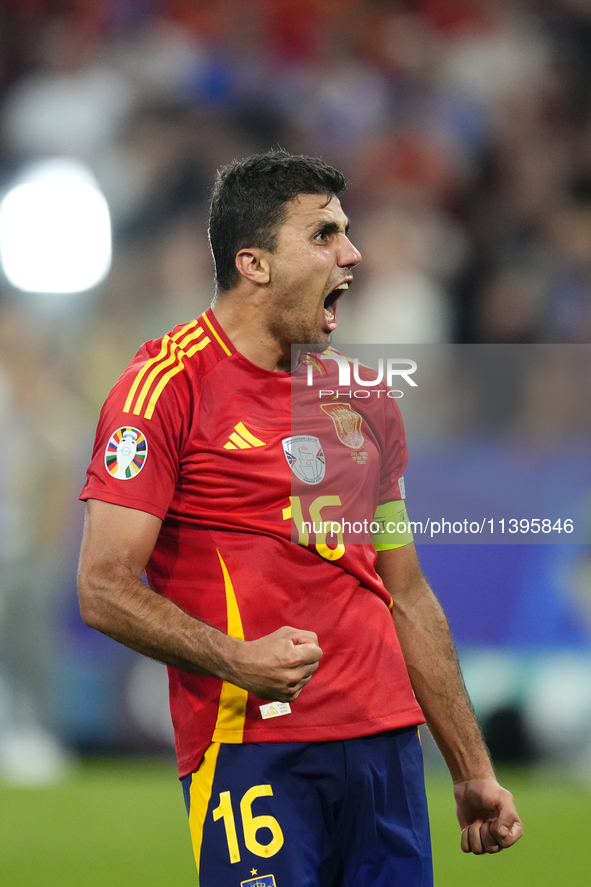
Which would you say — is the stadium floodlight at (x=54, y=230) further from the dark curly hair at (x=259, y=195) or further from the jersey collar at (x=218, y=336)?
the jersey collar at (x=218, y=336)

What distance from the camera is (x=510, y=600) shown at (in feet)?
18.4

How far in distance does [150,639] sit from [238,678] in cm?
20

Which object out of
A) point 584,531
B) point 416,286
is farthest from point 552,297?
point 584,531

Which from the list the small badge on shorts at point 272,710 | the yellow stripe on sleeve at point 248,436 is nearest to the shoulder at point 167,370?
the yellow stripe on sleeve at point 248,436

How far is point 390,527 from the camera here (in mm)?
2746

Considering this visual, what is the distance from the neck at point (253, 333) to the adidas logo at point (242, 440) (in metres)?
0.22

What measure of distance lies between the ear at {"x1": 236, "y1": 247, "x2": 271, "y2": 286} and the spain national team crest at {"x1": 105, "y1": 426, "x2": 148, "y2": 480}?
0.57 m

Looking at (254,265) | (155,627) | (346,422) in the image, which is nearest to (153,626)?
(155,627)

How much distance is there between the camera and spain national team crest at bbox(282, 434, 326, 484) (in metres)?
2.50

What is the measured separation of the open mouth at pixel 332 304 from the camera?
8.89 ft

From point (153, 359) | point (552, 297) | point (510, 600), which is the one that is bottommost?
point (153, 359)

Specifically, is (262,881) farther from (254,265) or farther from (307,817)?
(254,265)

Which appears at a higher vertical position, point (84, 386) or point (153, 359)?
point (84, 386)

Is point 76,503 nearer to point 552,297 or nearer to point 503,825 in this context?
point 552,297
